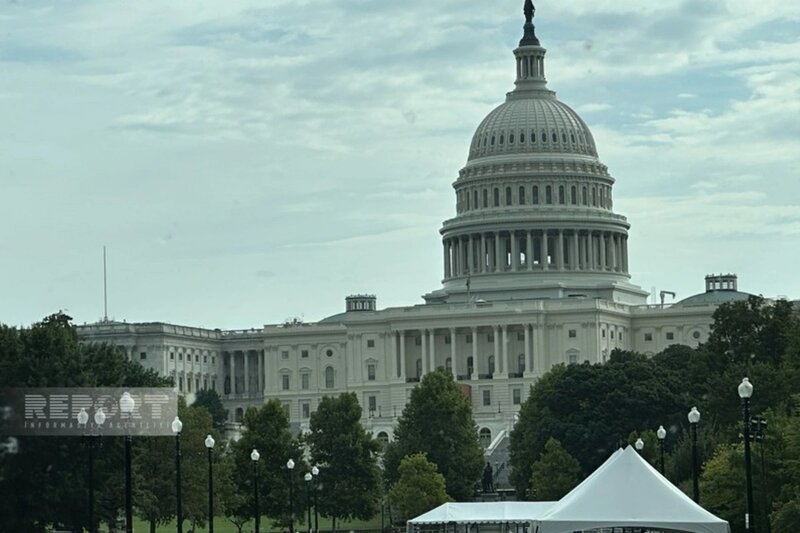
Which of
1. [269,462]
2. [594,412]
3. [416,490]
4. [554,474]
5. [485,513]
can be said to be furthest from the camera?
[594,412]

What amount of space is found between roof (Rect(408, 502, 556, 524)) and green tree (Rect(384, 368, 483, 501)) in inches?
2033

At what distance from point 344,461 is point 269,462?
8.96 m

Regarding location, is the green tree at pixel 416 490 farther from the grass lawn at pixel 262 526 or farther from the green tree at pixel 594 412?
the green tree at pixel 594 412

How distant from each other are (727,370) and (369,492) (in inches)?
759

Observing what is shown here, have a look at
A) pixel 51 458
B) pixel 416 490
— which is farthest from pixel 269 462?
pixel 51 458

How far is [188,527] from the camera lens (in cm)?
13075

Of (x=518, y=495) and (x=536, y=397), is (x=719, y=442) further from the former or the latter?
(x=536, y=397)

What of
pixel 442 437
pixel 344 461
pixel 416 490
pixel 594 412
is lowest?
pixel 416 490

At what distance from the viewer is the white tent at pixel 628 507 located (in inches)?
2501

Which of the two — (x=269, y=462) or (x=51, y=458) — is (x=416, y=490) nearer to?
(x=269, y=462)

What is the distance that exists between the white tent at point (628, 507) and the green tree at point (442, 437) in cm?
7542

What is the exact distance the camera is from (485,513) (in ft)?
290

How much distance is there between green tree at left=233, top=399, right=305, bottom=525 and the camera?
11812 centimetres

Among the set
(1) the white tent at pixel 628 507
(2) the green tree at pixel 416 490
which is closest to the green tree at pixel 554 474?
(2) the green tree at pixel 416 490
